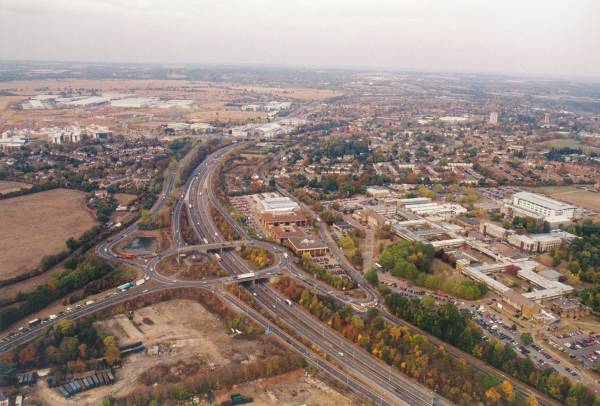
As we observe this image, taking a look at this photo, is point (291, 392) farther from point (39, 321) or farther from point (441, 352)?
point (39, 321)

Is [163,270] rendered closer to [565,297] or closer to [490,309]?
[490,309]

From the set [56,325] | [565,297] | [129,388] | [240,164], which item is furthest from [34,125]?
[565,297]

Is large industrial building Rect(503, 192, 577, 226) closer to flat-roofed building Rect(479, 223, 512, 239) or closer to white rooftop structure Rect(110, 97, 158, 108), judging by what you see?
flat-roofed building Rect(479, 223, 512, 239)

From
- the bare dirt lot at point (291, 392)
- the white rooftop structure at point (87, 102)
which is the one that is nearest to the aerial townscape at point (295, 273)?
the bare dirt lot at point (291, 392)

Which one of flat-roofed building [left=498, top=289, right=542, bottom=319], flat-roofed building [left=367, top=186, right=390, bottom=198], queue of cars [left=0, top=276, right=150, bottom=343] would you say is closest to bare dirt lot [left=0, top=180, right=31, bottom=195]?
queue of cars [left=0, top=276, right=150, bottom=343]

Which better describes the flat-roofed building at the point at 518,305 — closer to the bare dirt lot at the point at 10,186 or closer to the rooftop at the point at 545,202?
the rooftop at the point at 545,202
